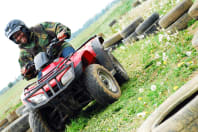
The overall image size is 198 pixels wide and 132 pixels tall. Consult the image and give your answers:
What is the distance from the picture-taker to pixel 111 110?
377 centimetres

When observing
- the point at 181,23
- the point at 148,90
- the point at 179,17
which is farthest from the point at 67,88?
the point at 179,17

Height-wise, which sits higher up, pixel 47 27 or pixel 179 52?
pixel 47 27

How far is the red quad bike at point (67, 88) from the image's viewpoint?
365cm

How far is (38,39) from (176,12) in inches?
125

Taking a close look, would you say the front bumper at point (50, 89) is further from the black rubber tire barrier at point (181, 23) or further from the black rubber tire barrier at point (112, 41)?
the black rubber tire barrier at point (112, 41)

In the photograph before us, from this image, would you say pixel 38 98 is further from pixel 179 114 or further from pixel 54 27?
pixel 179 114

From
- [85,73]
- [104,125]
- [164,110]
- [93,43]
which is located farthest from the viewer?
[93,43]

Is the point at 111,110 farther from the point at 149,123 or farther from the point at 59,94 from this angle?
the point at 149,123

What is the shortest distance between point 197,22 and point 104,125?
113 inches

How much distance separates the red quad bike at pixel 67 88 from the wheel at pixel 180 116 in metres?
2.09

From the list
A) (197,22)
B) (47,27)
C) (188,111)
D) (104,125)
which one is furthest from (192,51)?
(47,27)

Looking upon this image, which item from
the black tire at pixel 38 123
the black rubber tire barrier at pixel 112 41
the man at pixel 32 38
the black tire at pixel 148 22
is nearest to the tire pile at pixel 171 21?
the black tire at pixel 148 22

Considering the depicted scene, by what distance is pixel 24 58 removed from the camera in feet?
17.2

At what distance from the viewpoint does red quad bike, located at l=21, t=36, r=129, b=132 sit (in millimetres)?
3650
